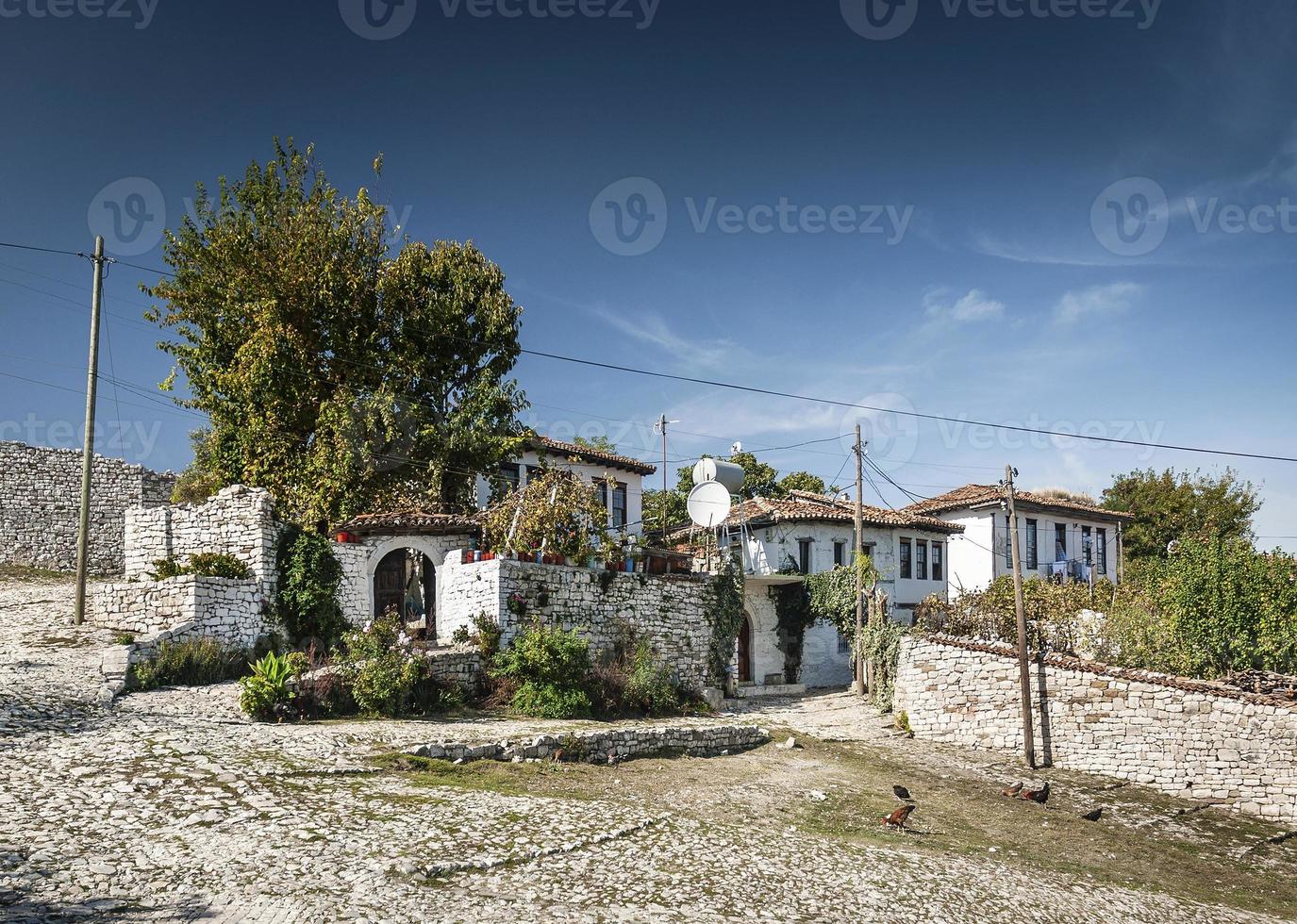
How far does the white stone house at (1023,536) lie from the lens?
44.5 metres

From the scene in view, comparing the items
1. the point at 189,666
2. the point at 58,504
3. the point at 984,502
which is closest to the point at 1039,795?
the point at 189,666

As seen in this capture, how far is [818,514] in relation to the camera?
3788cm

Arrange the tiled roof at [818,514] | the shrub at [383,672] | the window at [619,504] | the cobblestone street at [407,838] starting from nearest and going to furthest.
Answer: the cobblestone street at [407,838] → the shrub at [383,672] → the tiled roof at [818,514] → the window at [619,504]

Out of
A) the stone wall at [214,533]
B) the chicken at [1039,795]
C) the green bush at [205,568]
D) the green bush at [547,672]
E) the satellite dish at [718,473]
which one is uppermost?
the satellite dish at [718,473]

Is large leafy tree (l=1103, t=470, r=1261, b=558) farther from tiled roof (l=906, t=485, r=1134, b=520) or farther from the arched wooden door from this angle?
the arched wooden door

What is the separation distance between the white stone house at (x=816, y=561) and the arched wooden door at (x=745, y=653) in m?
0.04

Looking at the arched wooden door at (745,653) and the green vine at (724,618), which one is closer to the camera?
the green vine at (724,618)

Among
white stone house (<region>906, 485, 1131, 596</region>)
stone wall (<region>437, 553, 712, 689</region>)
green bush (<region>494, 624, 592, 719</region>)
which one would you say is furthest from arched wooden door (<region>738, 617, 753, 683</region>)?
green bush (<region>494, 624, 592, 719</region>)

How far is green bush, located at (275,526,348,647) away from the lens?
22484mm

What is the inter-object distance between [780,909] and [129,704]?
41.6 feet

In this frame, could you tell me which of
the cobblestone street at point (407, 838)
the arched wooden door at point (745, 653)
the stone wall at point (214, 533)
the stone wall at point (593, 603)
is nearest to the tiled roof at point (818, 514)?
the arched wooden door at point (745, 653)

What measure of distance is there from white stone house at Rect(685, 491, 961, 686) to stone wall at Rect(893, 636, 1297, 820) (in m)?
10.1

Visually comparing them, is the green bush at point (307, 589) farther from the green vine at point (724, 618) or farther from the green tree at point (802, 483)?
the green tree at point (802, 483)

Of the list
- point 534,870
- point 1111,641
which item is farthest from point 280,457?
point 1111,641
